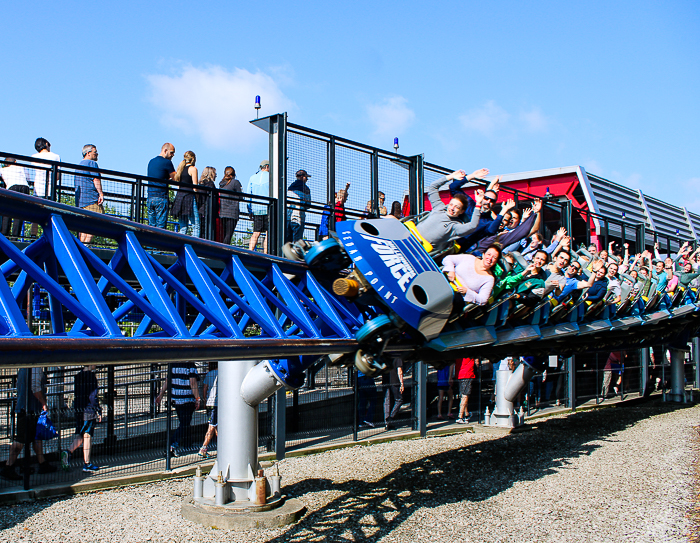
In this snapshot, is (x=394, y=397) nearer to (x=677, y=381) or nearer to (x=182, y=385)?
(x=182, y=385)

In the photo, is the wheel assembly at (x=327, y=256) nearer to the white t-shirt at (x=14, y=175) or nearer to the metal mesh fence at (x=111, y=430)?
the metal mesh fence at (x=111, y=430)

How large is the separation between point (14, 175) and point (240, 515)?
5.13 metres

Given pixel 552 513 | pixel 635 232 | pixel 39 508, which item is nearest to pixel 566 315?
pixel 552 513

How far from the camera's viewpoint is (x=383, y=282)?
5.83 metres

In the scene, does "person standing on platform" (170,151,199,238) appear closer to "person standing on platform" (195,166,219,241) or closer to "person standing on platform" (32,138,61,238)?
"person standing on platform" (195,166,219,241)

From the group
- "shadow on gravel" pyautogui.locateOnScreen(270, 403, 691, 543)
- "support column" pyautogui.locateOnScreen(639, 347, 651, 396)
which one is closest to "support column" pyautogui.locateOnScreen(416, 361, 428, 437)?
"shadow on gravel" pyautogui.locateOnScreen(270, 403, 691, 543)

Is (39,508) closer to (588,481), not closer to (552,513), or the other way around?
(552,513)

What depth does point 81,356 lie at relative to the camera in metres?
3.61

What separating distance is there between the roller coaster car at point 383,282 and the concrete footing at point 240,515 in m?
2.54

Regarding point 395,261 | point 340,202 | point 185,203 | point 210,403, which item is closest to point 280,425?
point 210,403

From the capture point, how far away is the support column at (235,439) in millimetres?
7453

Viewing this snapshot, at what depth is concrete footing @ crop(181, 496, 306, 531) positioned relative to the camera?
23.7 feet

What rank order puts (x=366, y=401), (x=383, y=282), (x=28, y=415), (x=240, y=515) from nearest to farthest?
(x=383, y=282) → (x=240, y=515) → (x=28, y=415) → (x=366, y=401)

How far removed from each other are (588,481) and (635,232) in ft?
42.7
